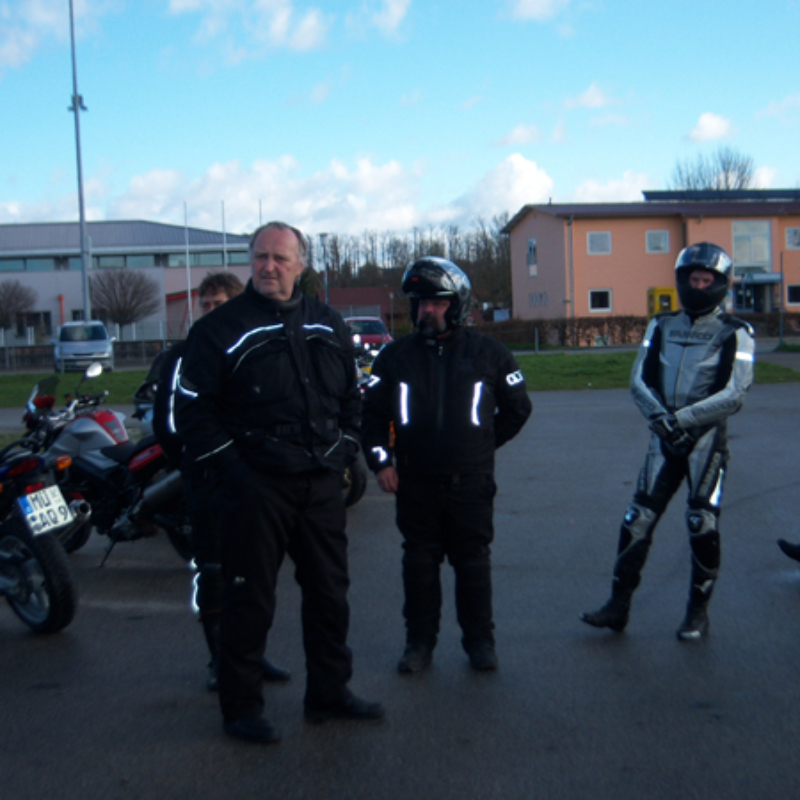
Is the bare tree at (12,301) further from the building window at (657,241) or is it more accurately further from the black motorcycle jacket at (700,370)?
the black motorcycle jacket at (700,370)

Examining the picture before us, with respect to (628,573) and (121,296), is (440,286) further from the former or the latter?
(121,296)

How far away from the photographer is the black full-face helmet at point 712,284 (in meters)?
4.72

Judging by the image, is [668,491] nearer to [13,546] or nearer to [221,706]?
[221,706]

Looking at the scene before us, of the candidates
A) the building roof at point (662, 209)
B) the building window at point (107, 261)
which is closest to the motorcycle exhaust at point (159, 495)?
the building roof at point (662, 209)

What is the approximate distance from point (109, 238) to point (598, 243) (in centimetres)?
3620

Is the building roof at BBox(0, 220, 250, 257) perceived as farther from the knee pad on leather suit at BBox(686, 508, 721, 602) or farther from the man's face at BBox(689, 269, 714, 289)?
the knee pad on leather suit at BBox(686, 508, 721, 602)

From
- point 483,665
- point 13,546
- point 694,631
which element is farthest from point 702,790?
point 13,546

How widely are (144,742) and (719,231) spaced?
1908 inches

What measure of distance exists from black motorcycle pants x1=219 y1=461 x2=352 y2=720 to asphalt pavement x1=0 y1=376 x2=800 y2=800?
20 centimetres

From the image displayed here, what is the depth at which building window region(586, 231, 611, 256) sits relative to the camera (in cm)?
4706

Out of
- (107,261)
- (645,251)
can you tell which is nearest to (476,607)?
(645,251)

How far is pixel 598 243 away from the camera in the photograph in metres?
47.2

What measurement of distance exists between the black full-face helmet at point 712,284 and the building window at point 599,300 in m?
43.2

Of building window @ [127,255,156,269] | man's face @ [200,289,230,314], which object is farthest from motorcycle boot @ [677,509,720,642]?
building window @ [127,255,156,269]
